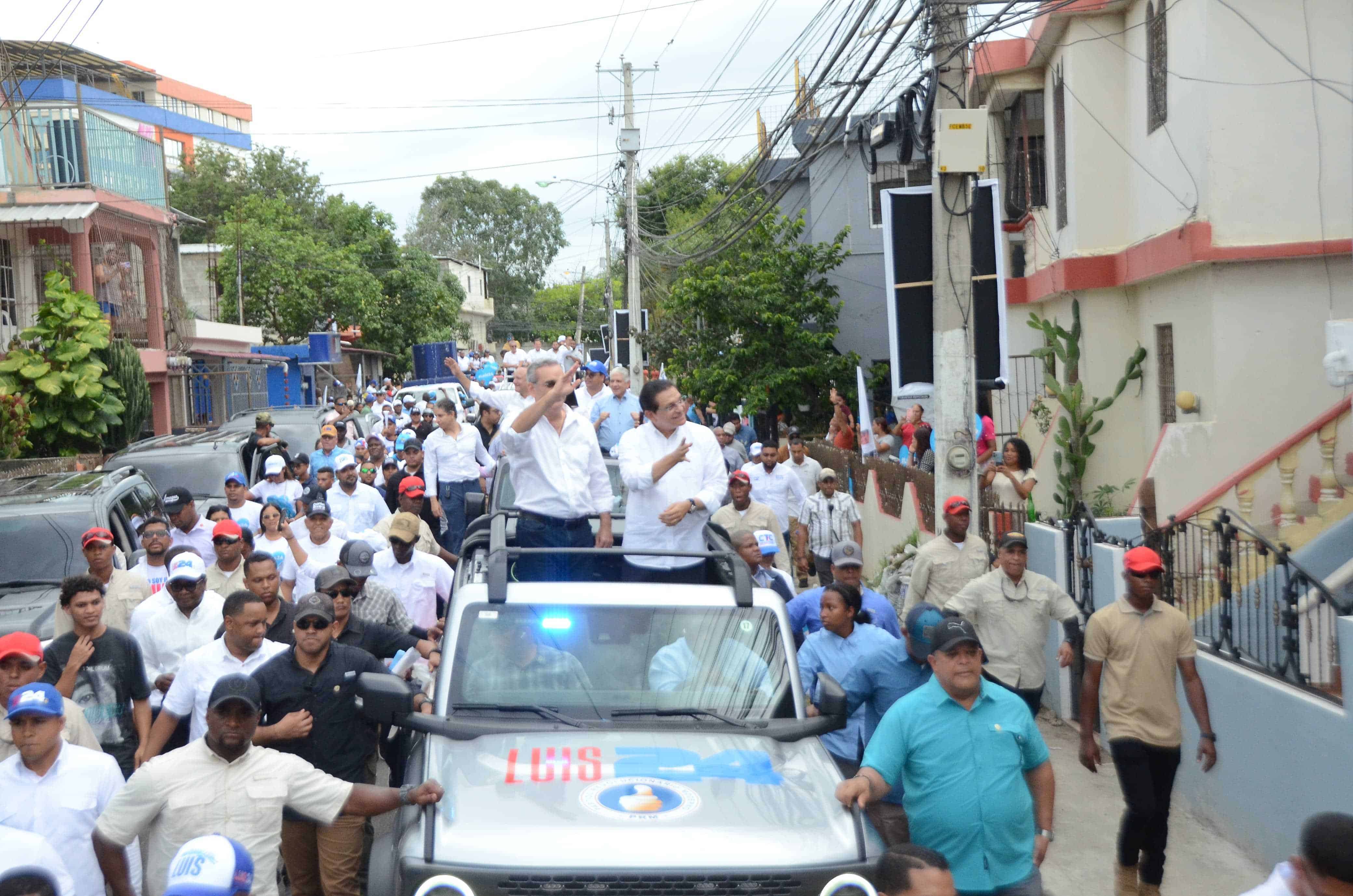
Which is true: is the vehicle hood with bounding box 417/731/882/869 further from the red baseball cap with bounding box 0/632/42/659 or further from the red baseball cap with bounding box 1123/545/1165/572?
the red baseball cap with bounding box 1123/545/1165/572

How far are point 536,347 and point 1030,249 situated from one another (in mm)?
8254

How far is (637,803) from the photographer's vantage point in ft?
14.5

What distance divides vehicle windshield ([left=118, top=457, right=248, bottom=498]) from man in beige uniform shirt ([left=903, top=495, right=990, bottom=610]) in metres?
7.97

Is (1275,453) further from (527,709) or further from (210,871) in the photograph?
(210,871)

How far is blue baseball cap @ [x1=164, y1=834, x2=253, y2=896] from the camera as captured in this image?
3418 millimetres

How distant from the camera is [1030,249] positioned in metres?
17.4

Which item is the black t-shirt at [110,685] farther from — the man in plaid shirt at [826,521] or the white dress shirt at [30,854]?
the man in plaid shirt at [826,521]

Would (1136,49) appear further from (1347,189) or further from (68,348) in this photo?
(68,348)

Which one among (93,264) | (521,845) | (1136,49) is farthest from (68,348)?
(521,845)

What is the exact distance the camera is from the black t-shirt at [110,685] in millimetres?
6238

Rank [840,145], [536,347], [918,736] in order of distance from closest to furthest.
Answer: [918,736] < [536,347] < [840,145]

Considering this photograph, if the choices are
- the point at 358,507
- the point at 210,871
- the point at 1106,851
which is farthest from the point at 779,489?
the point at 210,871

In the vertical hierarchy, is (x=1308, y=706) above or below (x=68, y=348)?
below

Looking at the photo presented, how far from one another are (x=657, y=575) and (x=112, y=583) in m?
3.57
